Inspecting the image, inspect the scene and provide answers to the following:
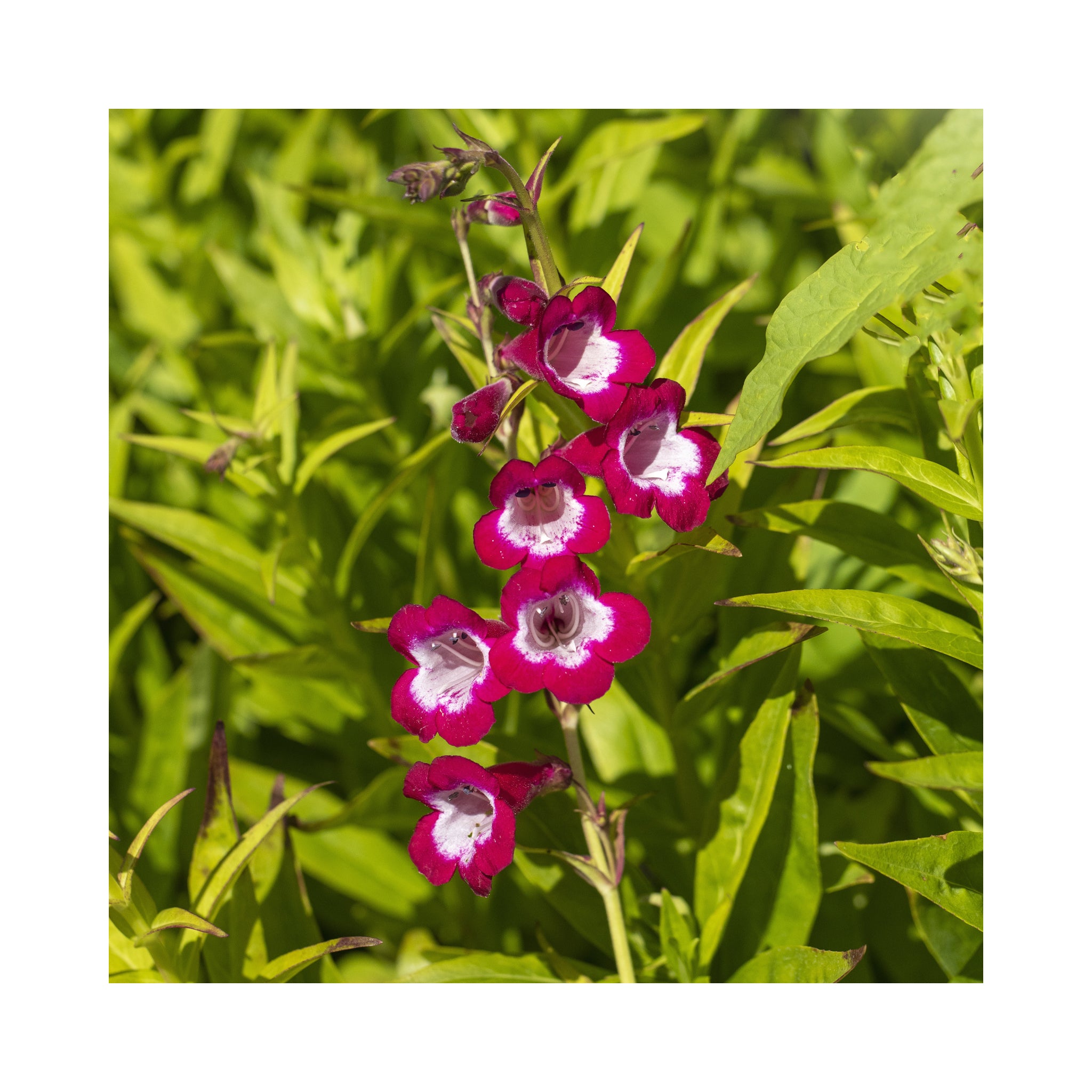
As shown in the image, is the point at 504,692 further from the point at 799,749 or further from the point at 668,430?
the point at 799,749

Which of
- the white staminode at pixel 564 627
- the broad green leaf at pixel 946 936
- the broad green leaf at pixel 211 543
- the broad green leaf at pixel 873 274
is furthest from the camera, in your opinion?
the broad green leaf at pixel 211 543

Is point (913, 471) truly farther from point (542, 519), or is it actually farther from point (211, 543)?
point (211, 543)

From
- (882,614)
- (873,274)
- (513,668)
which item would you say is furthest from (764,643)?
(873,274)

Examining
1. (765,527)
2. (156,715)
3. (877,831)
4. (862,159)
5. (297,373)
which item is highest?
(862,159)

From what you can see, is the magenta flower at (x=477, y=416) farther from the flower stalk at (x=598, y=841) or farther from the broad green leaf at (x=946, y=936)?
the broad green leaf at (x=946, y=936)

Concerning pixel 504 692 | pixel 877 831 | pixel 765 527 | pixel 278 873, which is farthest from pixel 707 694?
pixel 278 873

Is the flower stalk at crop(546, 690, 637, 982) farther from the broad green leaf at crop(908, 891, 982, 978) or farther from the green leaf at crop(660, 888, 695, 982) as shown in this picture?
the broad green leaf at crop(908, 891, 982, 978)

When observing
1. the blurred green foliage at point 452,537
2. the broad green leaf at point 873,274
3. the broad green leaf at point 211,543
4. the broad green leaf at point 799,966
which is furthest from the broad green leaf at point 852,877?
the broad green leaf at point 211,543
